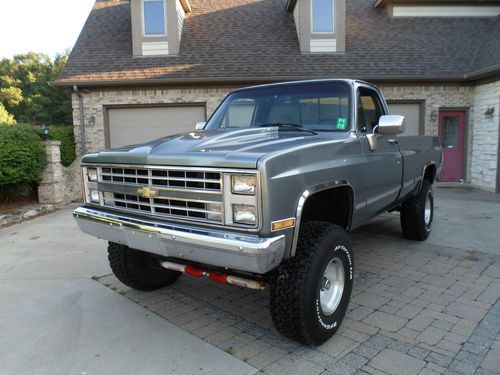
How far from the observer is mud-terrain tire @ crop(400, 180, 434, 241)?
579cm

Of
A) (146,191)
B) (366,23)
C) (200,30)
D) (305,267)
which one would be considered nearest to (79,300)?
(146,191)

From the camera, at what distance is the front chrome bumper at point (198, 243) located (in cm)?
256

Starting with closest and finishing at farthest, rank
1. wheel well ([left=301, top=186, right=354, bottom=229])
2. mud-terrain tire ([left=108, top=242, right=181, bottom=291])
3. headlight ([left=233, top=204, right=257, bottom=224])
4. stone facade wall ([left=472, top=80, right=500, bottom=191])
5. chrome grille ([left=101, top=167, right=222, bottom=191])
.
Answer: headlight ([left=233, top=204, right=257, bottom=224])
chrome grille ([left=101, top=167, right=222, bottom=191])
wheel well ([left=301, top=186, right=354, bottom=229])
mud-terrain tire ([left=108, top=242, right=181, bottom=291])
stone facade wall ([left=472, top=80, right=500, bottom=191])

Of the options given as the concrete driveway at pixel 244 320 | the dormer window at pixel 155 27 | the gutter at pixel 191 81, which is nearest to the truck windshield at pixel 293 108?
the concrete driveway at pixel 244 320

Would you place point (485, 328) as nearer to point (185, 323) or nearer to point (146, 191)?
point (185, 323)

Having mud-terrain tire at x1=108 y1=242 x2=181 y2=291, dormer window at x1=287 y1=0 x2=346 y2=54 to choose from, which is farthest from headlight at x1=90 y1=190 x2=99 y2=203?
dormer window at x1=287 y1=0 x2=346 y2=54

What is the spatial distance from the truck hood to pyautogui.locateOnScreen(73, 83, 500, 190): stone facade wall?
26.5 ft

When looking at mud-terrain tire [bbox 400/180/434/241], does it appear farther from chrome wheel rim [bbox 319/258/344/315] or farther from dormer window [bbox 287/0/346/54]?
dormer window [bbox 287/0/346/54]

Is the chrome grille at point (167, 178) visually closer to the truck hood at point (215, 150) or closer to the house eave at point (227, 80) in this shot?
the truck hood at point (215, 150)

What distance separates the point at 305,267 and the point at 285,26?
1157 centimetres

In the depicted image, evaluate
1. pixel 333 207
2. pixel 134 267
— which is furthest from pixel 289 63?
pixel 134 267

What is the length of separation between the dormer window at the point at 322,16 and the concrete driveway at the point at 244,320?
8466 millimetres

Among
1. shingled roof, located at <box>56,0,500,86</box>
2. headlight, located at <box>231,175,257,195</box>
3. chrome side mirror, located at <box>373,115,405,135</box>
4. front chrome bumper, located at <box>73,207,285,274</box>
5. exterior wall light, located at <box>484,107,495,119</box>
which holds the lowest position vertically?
front chrome bumper, located at <box>73,207,285,274</box>

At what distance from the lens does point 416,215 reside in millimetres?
5773
